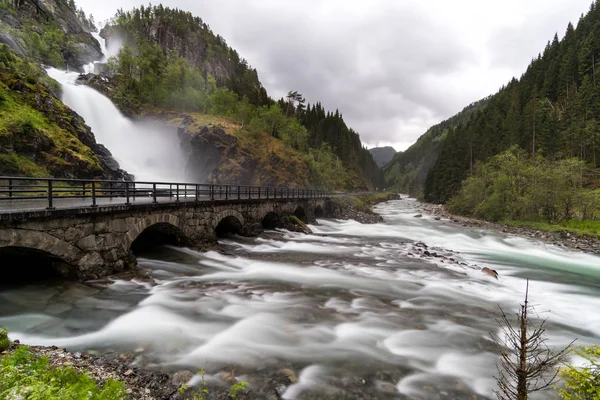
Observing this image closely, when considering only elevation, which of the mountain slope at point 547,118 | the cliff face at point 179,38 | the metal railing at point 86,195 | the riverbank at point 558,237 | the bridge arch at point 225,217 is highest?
the cliff face at point 179,38

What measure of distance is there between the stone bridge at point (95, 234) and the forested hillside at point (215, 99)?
52449 mm

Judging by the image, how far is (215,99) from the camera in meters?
84.4

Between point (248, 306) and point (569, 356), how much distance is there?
9.47 metres

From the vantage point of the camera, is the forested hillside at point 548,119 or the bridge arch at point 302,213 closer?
the bridge arch at point 302,213

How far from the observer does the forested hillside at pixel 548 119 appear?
2243 inches

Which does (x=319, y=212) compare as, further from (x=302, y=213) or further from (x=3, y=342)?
(x=3, y=342)

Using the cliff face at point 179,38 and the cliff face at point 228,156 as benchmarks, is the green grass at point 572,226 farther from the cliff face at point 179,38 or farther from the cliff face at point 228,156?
the cliff face at point 179,38

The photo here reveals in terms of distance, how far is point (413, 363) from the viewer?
731 cm

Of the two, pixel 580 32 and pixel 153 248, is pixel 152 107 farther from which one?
pixel 580 32

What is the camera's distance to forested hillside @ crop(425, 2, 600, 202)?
56969mm

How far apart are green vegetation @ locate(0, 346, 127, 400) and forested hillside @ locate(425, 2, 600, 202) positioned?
58.1m

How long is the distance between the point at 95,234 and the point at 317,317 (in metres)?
8.91

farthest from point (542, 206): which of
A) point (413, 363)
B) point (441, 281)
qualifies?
point (413, 363)

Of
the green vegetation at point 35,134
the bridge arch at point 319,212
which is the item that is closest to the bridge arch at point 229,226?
the green vegetation at point 35,134
